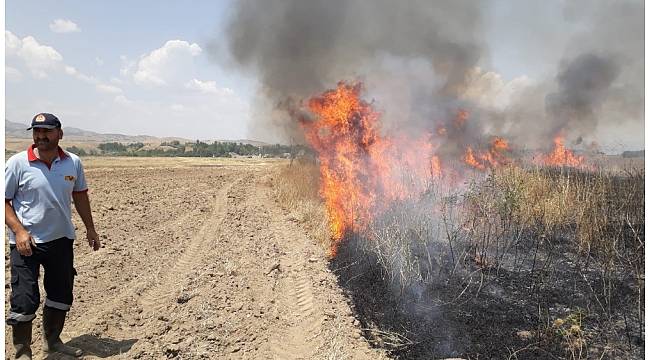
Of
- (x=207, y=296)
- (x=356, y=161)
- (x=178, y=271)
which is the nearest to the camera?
(x=207, y=296)

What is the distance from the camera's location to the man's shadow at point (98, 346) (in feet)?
12.1

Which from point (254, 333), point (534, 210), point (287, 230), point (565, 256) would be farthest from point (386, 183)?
point (254, 333)

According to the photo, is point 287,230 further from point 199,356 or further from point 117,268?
point 199,356

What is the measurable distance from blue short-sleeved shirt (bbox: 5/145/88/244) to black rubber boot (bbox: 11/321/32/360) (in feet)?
2.35

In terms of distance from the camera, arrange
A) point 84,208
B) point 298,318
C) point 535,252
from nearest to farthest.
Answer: point 84,208 < point 298,318 < point 535,252

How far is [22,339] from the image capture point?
339 cm

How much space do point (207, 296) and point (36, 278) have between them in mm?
1910

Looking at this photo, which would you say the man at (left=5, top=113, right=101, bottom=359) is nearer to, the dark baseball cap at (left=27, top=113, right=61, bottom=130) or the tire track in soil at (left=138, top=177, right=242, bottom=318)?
the dark baseball cap at (left=27, top=113, right=61, bottom=130)

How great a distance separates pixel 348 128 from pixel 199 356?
7.82 meters

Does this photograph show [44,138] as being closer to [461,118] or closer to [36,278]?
[36,278]

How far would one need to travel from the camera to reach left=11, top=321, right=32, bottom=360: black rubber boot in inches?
132

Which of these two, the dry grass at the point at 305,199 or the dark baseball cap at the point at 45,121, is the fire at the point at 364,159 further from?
the dark baseball cap at the point at 45,121

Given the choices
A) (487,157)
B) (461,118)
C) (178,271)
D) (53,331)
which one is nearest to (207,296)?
(178,271)

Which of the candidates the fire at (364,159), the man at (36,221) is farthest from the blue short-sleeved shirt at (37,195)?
the fire at (364,159)
